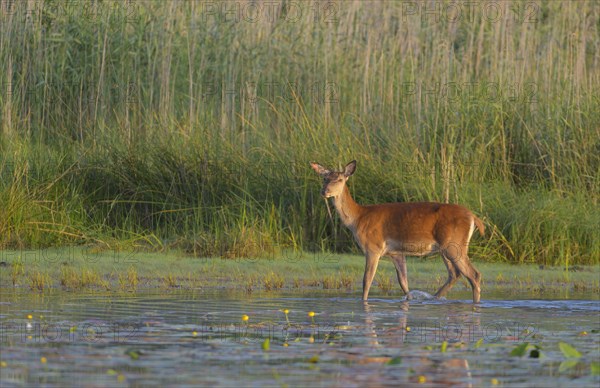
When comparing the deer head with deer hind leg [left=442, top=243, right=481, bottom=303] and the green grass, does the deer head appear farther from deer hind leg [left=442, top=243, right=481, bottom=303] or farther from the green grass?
deer hind leg [left=442, top=243, right=481, bottom=303]

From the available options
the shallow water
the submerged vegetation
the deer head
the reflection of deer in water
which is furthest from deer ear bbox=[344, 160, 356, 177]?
the shallow water

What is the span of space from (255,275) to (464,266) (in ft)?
7.33

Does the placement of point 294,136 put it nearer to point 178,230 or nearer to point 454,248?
point 178,230

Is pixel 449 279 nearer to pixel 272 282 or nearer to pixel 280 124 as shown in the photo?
pixel 272 282

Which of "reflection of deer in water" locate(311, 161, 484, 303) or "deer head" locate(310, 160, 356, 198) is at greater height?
"deer head" locate(310, 160, 356, 198)

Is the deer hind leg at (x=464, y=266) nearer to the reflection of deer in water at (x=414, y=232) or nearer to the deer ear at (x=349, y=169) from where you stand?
the reflection of deer in water at (x=414, y=232)

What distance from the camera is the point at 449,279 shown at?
1235 centimetres

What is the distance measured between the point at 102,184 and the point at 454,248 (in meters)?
4.98

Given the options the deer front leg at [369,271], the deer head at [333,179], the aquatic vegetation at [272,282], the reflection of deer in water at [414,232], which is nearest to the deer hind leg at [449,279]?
the reflection of deer in water at [414,232]

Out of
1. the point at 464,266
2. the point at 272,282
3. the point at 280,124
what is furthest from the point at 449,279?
the point at 280,124

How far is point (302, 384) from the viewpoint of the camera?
698cm

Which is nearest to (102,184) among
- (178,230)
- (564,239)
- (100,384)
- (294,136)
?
(178,230)

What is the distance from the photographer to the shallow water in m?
7.26

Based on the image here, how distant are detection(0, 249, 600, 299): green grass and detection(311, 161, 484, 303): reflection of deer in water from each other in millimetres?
347
